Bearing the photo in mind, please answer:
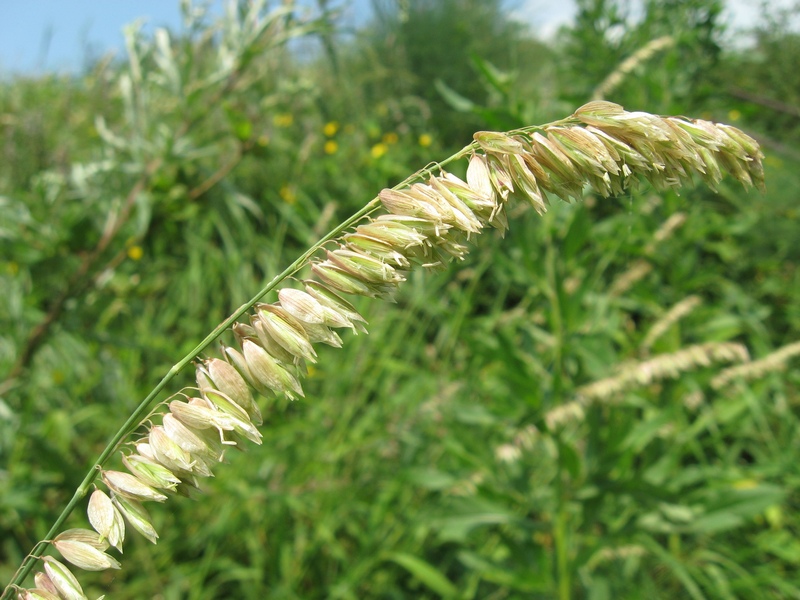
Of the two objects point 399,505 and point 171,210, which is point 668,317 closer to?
point 399,505

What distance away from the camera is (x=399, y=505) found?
206 centimetres

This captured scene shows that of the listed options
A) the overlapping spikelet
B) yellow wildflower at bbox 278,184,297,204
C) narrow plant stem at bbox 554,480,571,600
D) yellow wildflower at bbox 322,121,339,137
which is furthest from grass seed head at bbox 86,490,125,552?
yellow wildflower at bbox 322,121,339,137

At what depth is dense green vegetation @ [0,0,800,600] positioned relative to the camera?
1.70m

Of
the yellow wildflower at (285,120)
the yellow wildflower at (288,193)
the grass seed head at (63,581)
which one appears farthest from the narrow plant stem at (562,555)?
the yellow wildflower at (285,120)

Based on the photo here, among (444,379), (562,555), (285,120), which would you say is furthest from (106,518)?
(285,120)

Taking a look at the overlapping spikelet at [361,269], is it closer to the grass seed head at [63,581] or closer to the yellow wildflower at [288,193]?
the grass seed head at [63,581]

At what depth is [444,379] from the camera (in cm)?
226

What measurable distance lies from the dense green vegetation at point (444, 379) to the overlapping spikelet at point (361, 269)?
88 cm

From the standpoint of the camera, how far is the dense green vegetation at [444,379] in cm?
170

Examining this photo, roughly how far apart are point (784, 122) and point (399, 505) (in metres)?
2.51

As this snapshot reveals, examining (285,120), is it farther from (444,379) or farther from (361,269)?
(361,269)

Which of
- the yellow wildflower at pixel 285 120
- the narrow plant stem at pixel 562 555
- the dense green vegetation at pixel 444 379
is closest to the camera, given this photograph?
the narrow plant stem at pixel 562 555

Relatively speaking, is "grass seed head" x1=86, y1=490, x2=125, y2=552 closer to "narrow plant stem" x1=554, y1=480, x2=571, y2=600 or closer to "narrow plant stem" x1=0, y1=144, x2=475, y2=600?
"narrow plant stem" x1=0, y1=144, x2=475, y2=600

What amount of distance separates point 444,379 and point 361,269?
1.75 meters
